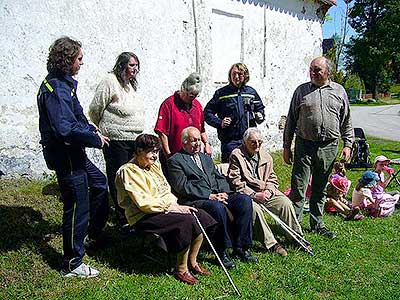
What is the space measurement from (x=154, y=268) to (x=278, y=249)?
126 cm

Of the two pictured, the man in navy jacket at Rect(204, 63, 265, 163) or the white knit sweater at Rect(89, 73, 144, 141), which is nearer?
the white knit sweater at Rect(89, 73, 144, 141)

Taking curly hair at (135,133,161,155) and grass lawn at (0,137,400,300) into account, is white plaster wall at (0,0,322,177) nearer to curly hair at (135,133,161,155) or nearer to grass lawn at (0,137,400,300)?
grass lawn at (0,137,400,300)

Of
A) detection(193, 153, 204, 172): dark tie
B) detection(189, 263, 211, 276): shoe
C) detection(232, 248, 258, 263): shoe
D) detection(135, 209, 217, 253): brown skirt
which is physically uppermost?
detection(193, 153, 204, 172): dark tie

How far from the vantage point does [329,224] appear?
5.62 m

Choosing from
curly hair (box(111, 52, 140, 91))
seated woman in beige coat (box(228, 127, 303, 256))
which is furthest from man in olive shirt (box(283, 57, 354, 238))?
curly hair (box(111, 52, 140, 91))

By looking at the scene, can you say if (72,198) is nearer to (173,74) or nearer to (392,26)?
(173,74)

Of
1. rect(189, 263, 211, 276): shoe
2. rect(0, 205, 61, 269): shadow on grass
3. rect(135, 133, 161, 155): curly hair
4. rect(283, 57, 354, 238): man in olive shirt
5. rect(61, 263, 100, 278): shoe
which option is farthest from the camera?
rect(283, 57, 354, 238): man in olive shirt

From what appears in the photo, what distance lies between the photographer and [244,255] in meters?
4.41

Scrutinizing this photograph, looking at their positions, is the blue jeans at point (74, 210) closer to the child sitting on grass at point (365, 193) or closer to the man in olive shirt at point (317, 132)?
the man in olive shirt at point (317, 132)

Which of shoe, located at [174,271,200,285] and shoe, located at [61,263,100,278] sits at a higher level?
shoe, located at [61,263,100,278]

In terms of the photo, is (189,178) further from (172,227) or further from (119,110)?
(119,110)

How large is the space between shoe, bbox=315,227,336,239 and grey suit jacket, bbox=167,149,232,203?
142 centimetres

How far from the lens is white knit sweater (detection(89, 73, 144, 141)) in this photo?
14.4 ft

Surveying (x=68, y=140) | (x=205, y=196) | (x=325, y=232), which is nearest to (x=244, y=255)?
(x=205, y=196)
